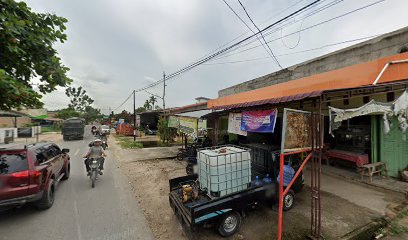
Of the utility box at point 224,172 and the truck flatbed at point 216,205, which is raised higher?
the utility box at point 224,172

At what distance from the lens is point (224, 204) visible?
11.3 feet

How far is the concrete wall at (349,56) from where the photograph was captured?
251 inches

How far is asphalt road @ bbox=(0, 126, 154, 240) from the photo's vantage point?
143 inches

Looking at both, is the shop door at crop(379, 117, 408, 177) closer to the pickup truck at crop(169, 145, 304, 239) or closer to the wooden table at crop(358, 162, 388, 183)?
the wooden table at crop(358, 162, 388, 183)

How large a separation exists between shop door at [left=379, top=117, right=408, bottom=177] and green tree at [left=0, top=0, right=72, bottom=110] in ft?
33.3

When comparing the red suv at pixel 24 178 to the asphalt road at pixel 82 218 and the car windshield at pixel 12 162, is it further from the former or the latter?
the asphalt road at pixel 82 218

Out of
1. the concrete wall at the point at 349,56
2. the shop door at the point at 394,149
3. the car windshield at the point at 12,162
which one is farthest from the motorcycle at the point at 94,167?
the concrete wall at the point at 349,56

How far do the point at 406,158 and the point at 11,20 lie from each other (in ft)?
36.8

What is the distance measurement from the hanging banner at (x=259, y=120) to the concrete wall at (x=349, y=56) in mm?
5729

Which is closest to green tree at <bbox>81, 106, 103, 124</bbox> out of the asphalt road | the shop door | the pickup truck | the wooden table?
the asphalt road

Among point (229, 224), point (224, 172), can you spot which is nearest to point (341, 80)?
point (224, 172)

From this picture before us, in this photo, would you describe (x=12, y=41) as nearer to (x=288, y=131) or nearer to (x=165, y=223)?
(x=165, y=223)

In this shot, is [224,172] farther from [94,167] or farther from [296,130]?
[94,167]

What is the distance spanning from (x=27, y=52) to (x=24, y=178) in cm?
272
